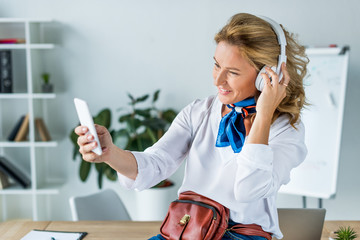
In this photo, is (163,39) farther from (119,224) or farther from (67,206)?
(119,224)

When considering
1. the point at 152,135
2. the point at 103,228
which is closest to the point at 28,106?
the point at 152,135

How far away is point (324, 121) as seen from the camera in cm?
320

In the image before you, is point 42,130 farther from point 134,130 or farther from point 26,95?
point 134,130

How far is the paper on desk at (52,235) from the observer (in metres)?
1.70

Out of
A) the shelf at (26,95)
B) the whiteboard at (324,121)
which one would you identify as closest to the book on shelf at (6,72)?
the shelf at (26,95)

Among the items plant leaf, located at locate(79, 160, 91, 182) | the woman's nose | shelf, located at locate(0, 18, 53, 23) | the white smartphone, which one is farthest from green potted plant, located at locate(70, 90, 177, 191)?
the white smartphone

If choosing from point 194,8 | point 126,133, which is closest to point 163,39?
point 194,8

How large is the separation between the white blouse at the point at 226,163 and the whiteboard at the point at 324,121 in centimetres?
174

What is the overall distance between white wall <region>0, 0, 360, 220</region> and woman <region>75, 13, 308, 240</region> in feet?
6.75

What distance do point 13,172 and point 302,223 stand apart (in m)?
2.60

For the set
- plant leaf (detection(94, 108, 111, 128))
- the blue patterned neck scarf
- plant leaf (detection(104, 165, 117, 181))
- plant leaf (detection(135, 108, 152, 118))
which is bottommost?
plant leaf (detection(104, 165, 117, 181))

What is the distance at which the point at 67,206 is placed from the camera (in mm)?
3844

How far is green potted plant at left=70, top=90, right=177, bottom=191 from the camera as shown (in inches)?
132

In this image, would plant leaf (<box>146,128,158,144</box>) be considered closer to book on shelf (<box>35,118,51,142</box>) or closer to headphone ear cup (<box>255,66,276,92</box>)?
book on shelf (<box>35,118,51,142</box>)
